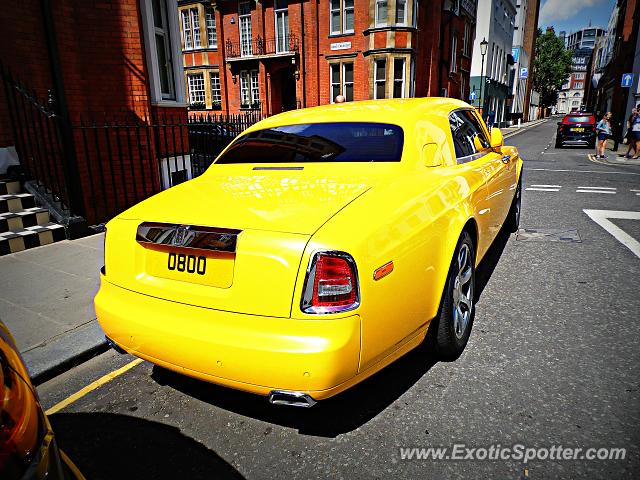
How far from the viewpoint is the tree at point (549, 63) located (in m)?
79.4

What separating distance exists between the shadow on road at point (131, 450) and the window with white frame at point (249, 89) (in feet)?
101

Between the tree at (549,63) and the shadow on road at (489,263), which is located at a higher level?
the tree at (549,63)

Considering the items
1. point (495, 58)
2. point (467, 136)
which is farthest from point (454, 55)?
point (467, 136)

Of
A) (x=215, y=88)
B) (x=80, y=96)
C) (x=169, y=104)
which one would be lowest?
(x=169, y=104)

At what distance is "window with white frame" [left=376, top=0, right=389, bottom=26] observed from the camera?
26.6 meters

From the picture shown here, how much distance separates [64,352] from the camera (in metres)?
3.26

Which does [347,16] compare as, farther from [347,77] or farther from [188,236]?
[188,236]

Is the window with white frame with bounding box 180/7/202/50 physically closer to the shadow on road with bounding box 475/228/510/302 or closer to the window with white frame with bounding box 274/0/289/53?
the window with white frame with bounding box 274/0/289/53

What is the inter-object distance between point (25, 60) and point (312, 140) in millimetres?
5884

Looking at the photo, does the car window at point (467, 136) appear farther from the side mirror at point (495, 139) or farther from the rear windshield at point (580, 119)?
the rear windshield at point (580, 119)

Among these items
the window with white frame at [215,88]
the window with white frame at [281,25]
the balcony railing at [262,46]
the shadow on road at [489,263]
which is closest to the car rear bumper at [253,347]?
the shadow on road at [489,263]

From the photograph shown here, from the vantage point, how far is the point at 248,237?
2123mm

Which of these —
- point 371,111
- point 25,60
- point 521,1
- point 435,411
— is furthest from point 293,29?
point 521,1

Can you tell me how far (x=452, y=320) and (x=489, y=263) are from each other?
96.0 inches
